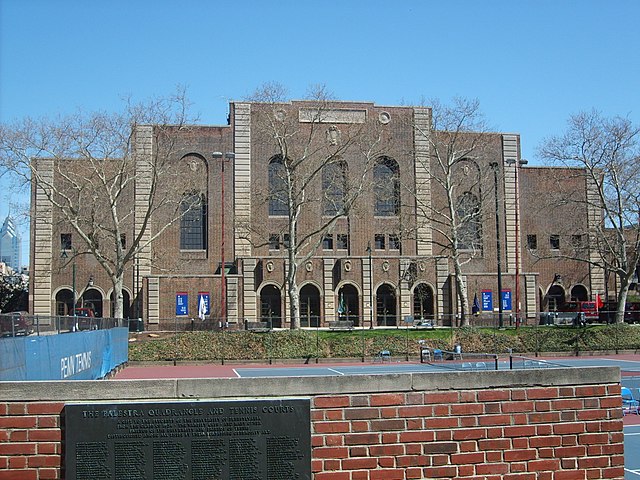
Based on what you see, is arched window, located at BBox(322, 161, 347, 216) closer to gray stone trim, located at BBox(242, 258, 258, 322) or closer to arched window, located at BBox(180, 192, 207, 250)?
gray stone trim, located at BBox(242, 258, 258, 322)

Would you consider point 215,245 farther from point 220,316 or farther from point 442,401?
point 442,401

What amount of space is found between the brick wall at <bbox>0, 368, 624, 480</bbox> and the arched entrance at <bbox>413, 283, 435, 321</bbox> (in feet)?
174

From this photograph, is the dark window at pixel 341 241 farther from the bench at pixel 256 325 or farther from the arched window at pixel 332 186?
the bench at pixel 256 325

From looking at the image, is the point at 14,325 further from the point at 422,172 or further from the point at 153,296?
the point at 422,172

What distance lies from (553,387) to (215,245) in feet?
175

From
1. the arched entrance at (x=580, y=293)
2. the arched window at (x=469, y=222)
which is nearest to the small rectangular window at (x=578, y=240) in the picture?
the arched entrance at (x=580, y=293)

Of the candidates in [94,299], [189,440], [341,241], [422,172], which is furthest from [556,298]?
[189,440]

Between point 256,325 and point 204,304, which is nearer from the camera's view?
point 256,325

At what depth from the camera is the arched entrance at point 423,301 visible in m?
59.1

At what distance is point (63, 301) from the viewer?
57.7 metres

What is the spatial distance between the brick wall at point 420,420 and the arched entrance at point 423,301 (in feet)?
174

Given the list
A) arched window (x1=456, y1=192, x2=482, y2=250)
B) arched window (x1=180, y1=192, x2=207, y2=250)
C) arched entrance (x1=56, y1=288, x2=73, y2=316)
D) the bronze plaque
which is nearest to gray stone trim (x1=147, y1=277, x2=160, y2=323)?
arched window (x1=180, y1=192, x2=207, y2=250)

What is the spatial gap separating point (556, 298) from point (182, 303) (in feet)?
102

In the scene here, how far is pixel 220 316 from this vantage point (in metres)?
55.1
